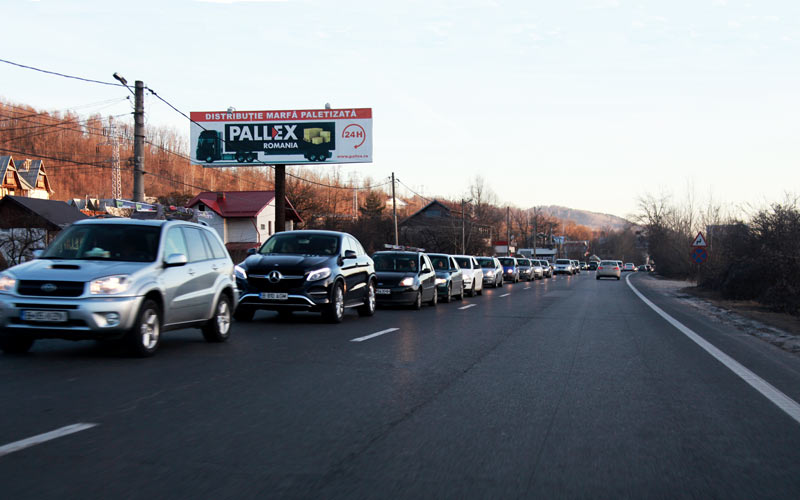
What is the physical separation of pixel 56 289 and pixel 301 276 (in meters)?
5.85

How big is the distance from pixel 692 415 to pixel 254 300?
928 centimetres

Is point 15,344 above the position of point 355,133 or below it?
below

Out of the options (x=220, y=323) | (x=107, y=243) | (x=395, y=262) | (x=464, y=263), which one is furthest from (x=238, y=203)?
(x=107, y=243)

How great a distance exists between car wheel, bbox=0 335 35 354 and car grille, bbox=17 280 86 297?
0.84 metres

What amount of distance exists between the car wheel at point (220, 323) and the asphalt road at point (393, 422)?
0.35 metres

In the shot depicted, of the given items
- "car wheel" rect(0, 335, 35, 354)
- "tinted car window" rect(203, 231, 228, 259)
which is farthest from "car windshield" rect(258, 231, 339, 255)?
"car wheel" rect(0, 335, 35, 354)

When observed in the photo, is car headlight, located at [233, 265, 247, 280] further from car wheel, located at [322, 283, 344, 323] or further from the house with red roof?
the house with red roof

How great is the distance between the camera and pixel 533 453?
183 inches

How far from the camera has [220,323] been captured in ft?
34.1

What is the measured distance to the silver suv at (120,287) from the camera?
26.2 feet

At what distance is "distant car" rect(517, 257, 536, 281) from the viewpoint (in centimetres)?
5184

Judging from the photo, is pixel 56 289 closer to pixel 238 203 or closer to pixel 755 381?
pixel 755 381

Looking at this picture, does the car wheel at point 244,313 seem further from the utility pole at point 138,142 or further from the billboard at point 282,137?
the billboard at point 282,137

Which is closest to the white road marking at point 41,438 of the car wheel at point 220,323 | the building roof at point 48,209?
the car wheel at point 220,323
